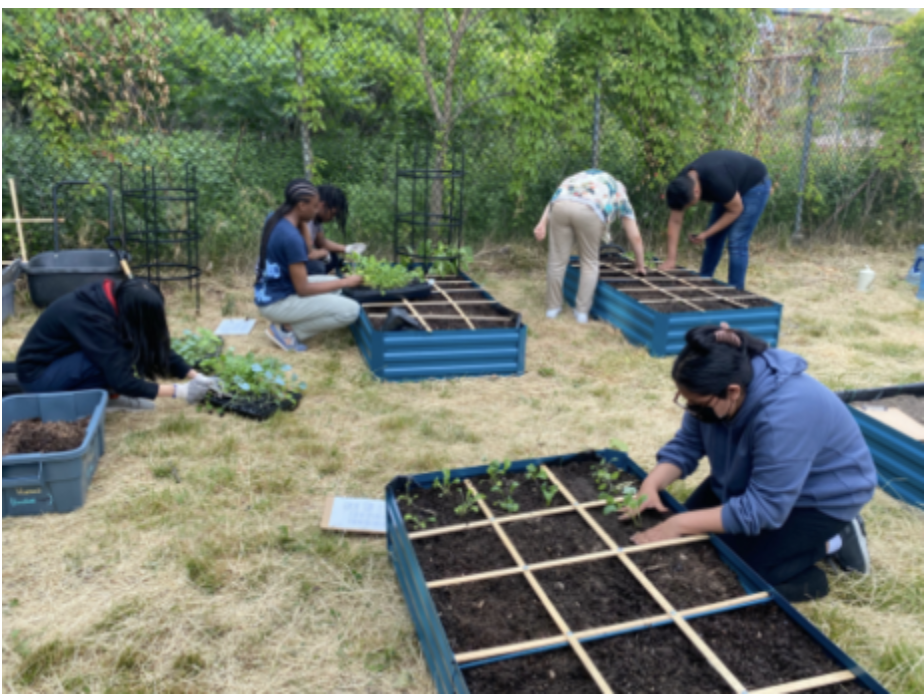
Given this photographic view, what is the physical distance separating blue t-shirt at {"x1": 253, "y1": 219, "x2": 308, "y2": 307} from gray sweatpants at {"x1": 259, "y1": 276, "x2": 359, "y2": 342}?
0.22ft

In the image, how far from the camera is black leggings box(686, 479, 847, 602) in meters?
2.71

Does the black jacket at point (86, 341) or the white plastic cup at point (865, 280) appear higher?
the black jacket at point (86, 341)

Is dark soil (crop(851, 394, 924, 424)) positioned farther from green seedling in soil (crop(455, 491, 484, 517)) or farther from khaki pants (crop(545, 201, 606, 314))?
khaki pants (crop(545, 201, 606, 314))

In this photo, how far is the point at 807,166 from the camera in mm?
9680

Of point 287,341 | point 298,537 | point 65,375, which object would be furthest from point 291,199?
point 298,537

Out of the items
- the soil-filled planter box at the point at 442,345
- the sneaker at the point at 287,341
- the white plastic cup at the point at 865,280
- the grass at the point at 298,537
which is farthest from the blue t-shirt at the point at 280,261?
the white plastic cup at the point at 865,280

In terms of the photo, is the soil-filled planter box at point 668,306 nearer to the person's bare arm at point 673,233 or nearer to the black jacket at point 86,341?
the person's bare arm at point 673,233

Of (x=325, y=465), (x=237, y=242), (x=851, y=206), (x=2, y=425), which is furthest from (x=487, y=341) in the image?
(x=851, y=206)

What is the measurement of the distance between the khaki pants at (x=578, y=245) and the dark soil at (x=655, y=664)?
4.17 meters

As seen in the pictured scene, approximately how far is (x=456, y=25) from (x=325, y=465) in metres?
6.00

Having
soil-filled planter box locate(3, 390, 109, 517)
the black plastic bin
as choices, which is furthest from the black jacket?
the black plastic bin

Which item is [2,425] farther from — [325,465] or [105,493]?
[325,465]

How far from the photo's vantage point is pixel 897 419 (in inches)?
157

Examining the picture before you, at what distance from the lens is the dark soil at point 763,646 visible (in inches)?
87.0
